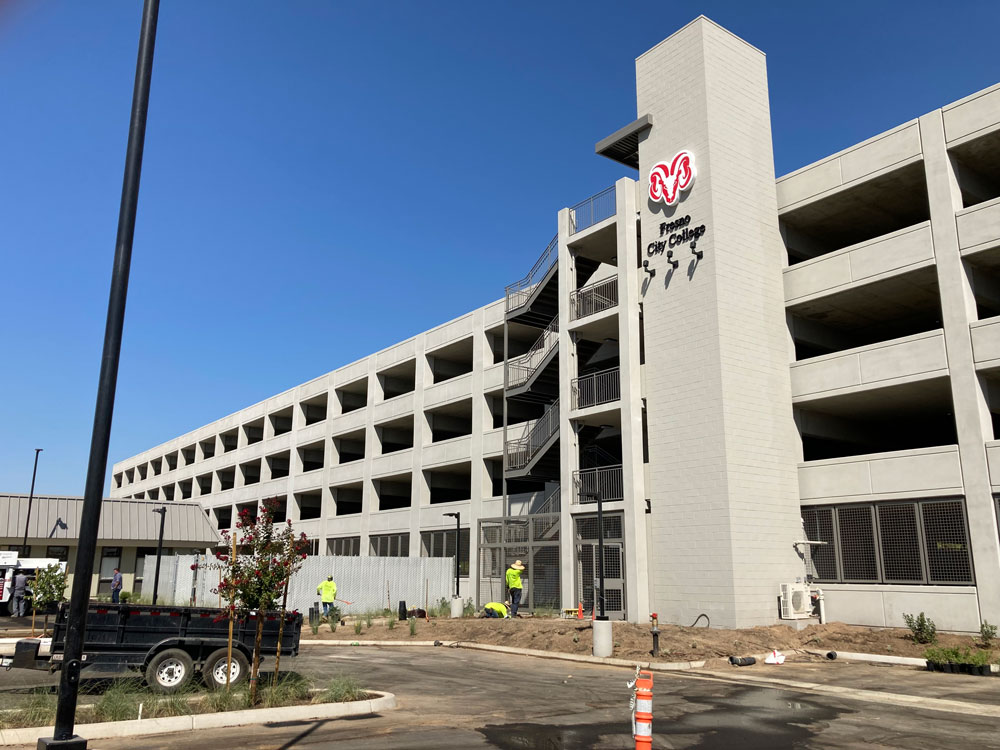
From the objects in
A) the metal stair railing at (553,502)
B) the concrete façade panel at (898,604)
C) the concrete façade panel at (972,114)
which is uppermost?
the concrete façade panel at (972,114)

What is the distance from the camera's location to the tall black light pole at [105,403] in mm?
8086

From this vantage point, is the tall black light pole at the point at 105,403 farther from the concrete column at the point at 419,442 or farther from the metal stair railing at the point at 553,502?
the concrete column at the point at 419,442

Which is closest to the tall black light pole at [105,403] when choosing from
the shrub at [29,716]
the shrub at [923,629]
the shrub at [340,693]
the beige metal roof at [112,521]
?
the shrub at [29,716]

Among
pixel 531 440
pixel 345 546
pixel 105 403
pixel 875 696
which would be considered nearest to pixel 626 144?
pixel 531 440

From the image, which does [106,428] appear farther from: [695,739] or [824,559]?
[824,559]

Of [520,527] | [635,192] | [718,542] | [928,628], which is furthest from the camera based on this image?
[520,527]

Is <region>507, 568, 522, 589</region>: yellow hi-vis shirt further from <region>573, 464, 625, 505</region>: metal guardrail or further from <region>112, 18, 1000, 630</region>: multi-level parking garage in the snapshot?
<region>573, 464, 625, 505</region>: metal guardrail

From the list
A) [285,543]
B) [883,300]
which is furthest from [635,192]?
[285,543]

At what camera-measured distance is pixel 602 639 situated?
21.3 meters

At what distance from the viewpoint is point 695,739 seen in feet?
36.4

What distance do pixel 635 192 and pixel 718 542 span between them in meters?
13.7

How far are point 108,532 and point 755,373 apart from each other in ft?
143

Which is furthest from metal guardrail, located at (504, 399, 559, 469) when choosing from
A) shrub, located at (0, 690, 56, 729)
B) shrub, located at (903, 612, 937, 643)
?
shrub, located at (0, 690, 56, 729)

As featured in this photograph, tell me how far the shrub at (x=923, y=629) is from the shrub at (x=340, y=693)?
1666 centimetres
